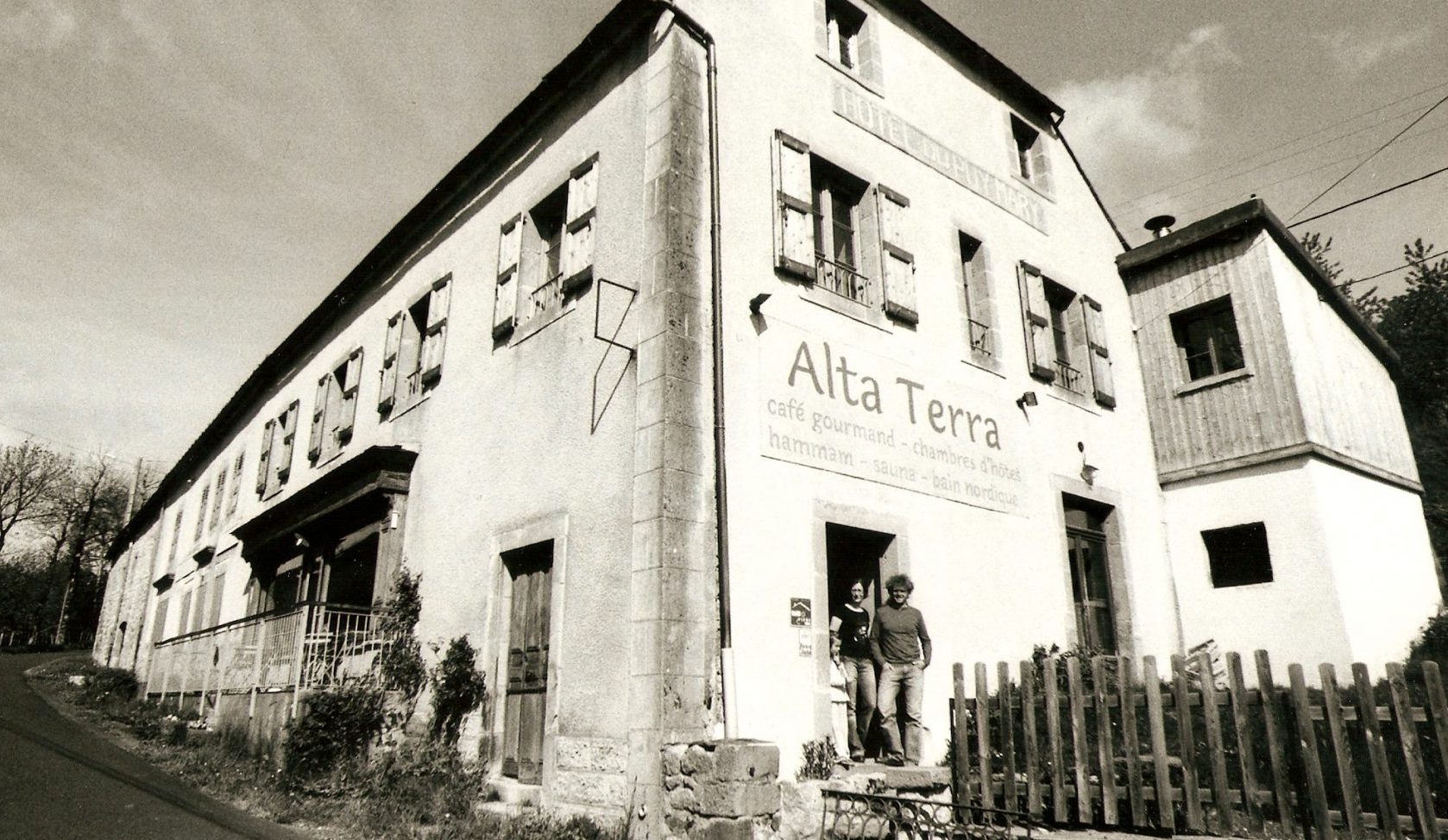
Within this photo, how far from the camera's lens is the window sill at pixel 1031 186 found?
11.7 meters

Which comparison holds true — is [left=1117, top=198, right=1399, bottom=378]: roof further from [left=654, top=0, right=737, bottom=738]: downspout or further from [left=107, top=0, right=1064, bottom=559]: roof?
[left=654, top=0, right=737, bottom=738]: downspout

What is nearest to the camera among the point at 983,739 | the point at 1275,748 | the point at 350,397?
the point at 1275,748

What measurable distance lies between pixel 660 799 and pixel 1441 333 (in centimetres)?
2740

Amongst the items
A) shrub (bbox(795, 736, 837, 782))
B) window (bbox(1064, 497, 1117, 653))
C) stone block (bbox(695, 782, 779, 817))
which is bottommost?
stone block (bbox(695, 782, 779, 817))

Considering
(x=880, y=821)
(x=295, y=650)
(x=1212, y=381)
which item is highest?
(x=1212, y=381)

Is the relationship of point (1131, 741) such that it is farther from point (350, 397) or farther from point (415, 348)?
point (350, 397)

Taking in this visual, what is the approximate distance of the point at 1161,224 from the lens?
13.8 metres

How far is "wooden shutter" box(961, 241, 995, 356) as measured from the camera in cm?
1000

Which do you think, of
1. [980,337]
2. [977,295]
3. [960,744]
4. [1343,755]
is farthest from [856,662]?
[977,295]

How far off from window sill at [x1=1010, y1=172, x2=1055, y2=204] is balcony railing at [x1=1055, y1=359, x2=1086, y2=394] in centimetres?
243

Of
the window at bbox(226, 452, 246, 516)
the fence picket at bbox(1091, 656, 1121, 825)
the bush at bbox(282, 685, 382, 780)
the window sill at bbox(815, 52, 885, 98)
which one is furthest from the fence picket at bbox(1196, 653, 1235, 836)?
the window at bbox(226, 452, 246, 516)

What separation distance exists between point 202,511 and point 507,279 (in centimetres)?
1602

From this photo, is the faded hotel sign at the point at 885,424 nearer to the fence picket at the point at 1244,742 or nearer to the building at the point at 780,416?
the building at the point at 780,416

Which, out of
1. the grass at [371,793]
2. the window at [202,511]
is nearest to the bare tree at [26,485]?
the window at [202,511]
